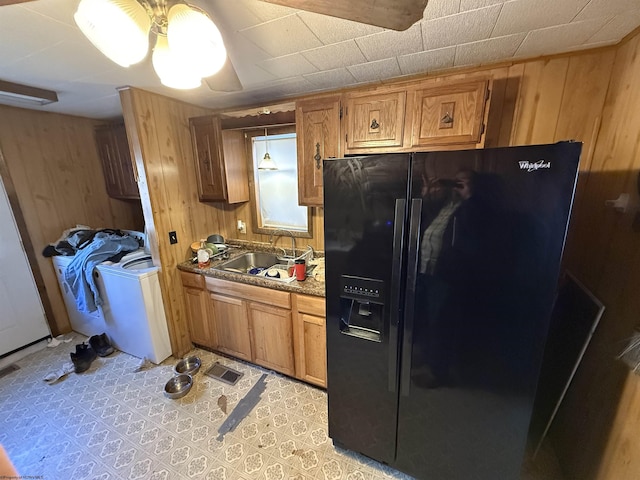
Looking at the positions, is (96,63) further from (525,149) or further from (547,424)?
(547,424)

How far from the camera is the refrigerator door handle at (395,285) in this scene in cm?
118

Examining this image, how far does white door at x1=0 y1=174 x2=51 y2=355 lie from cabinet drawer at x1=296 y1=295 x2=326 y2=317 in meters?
2.86

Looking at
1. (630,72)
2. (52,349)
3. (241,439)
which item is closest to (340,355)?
(241,439)

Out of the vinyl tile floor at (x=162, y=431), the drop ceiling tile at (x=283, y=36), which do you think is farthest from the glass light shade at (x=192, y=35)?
the vinyl tile floor at (x=162, y=431)

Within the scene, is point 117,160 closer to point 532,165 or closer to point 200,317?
point 200,317

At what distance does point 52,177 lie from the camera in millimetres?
2701

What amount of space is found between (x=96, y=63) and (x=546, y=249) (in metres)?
2.52

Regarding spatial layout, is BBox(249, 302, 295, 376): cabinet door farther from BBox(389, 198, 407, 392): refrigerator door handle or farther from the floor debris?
BBox(389, 198, 407, 392): refrigerator door handle

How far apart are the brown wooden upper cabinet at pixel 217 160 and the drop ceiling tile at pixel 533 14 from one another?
2043 millimetres

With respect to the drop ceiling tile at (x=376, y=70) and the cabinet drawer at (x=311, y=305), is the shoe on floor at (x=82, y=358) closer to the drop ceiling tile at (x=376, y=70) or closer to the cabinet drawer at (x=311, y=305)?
the cabinet drawer at (x=311, y=305)

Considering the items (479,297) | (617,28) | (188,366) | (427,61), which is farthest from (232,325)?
(617,28)

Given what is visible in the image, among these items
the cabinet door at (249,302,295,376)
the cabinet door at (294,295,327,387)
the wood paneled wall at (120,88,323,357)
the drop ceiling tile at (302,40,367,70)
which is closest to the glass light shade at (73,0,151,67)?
the drop ceiling tile at (302,40,367,70)

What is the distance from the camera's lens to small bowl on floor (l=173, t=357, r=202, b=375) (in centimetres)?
227

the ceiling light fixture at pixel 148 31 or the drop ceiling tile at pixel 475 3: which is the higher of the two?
the drop ceiling tile at pixel 475 3
